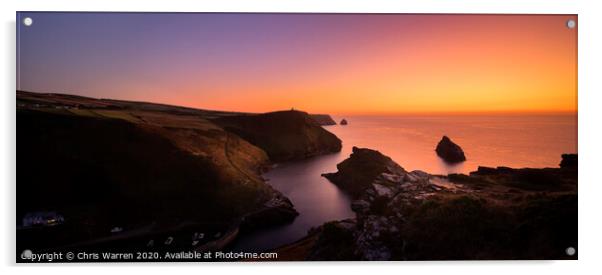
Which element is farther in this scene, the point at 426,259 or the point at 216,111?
the point at 216,111

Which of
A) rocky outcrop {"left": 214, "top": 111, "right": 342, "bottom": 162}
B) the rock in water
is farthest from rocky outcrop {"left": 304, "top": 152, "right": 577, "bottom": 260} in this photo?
rocky outcrop {"left": 214, "top": 111, "right": 342, "bottom": 162}

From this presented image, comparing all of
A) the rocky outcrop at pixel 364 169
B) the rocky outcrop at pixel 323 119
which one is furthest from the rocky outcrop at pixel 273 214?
the rocky outcrop at pixel 323 119

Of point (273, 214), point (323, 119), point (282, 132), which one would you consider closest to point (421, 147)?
point (323, 119)

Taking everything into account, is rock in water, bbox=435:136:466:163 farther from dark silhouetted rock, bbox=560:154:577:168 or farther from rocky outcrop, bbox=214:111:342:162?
rocky outcrop, bbox=214:111:342:162

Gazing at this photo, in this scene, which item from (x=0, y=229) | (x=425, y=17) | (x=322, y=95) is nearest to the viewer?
(x=0, y=229)
